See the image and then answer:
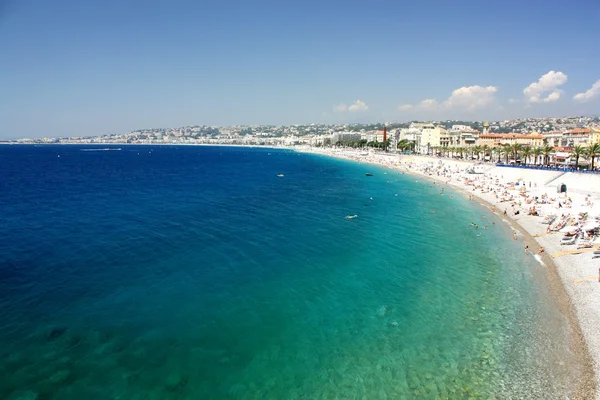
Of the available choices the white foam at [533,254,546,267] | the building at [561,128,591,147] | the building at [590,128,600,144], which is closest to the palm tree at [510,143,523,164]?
the building at [590,128,600,144]

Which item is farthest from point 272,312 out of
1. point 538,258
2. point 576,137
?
point 576,137

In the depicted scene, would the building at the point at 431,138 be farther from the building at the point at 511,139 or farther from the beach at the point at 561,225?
the beach at the point at 561,225

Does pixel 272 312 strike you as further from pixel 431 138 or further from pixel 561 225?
pixel 431 138

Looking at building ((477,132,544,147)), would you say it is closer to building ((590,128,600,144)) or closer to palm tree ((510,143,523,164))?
building ((590,128,600,144))

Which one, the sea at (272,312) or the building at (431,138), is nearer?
the sea at (272,312)

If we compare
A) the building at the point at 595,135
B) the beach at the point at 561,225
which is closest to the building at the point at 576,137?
the building at the point at 595,135
